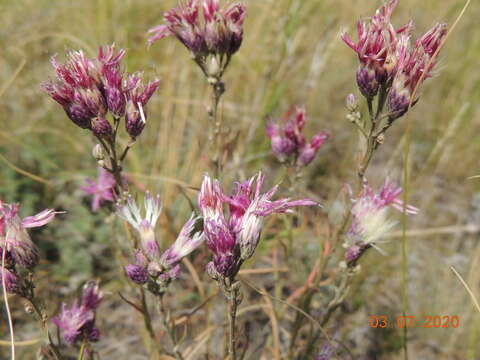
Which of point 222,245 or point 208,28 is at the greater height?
point 208,28

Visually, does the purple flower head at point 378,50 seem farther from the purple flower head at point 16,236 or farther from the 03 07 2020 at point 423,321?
the 03 07 2020 at point 423,321

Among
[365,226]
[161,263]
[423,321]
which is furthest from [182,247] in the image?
[423,321]

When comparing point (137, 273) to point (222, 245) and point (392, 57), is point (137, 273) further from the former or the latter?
point (392, 57)

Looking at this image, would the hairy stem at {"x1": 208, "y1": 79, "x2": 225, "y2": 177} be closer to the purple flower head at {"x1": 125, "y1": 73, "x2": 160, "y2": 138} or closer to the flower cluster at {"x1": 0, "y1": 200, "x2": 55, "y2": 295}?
the purple flower head at {"x1": 125, "y1": 73, "x2": 160, "y2": 138}

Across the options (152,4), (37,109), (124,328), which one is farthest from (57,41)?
(124,328)

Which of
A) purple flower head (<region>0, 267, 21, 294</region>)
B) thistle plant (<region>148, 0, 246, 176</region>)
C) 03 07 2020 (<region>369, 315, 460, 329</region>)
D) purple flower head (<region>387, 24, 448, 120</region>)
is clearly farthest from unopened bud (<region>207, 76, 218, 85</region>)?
03 07 2020 (<region>369, 315, 460, 329</region>)

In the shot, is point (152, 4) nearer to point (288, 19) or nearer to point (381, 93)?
point (288, 19)
